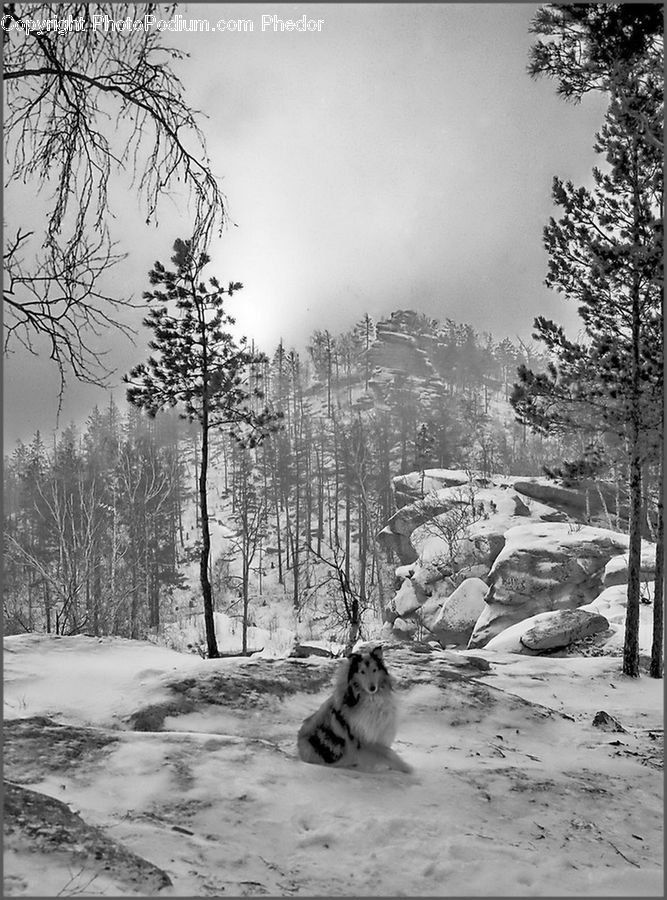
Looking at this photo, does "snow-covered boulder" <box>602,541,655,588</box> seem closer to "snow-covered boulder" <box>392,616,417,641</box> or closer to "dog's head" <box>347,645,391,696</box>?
"snow-covered boulder" <box>392,616,417,641</box>

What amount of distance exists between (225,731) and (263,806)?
70.2 inches

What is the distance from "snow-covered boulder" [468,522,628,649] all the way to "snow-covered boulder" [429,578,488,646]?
3.44 ft

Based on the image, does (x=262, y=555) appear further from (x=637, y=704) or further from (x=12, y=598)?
(x=637, y=704)

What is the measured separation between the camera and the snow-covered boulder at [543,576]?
19562 millimetres

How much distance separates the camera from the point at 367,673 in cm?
413

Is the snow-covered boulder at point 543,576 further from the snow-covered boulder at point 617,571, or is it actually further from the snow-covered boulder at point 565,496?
the snow-covered boulder at point 565,496

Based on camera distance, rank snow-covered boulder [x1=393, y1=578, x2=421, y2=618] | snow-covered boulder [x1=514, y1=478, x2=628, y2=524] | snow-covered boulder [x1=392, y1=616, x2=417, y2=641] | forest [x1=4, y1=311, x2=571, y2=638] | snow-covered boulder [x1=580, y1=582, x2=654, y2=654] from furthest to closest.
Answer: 1. snow-covered boulder [x1=514, y1=478, x2=628, y2=524]
2. forest [x1=4, y1=311, x2=571, y2=638]
3. snow-covered boulder [x1=393, y1=578, x2=421, y2=618]
4. snow-covered boulder [x1=392, y1=616, x2=417, y2=641]
5. snow-covered boulder [x1=580, y1=582, x2=654, y2=654]

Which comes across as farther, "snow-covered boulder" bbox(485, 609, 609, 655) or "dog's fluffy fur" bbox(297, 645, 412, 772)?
"snow-covered boulder" bbox(485, 609, 609, 655)

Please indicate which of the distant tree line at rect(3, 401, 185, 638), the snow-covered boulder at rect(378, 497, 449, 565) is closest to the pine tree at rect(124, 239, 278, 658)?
the distant tree line at rect(3, 401, 185, 638)

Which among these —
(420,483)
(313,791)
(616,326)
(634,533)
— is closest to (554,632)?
(634,533)

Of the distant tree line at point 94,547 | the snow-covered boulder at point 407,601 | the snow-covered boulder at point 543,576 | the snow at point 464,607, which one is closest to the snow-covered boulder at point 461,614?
the snow at point 464,607

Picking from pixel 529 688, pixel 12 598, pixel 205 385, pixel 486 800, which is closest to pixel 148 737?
pixel 486 800

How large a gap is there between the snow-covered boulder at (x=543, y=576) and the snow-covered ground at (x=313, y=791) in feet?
44.0

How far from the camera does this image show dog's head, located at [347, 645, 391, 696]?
410 cm
